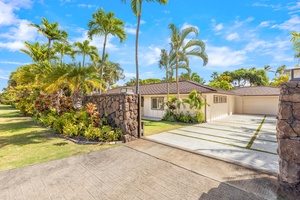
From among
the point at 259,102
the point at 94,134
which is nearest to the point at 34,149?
the point at 94,134

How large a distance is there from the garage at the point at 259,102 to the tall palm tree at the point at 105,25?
17.3m

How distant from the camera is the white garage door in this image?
62.8 feet

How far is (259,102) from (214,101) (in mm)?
9626

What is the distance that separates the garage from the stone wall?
60.2ft

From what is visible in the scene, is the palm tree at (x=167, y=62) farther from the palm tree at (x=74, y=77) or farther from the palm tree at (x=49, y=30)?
the palm tree at (x=49, y=30)

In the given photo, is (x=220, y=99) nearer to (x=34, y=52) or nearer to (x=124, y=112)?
(x=124, y=112)

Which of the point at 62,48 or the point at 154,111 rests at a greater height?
the point at 62,48

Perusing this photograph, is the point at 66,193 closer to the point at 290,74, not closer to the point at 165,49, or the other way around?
the point at 290,74

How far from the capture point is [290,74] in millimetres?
3234

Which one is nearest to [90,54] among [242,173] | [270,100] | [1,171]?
[1,171]

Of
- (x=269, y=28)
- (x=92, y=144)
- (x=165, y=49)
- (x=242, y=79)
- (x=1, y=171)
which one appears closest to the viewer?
(x=1, y=171)

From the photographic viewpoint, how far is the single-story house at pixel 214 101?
14.1 meters

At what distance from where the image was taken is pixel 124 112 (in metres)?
7.33

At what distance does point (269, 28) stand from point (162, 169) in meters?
12.3
